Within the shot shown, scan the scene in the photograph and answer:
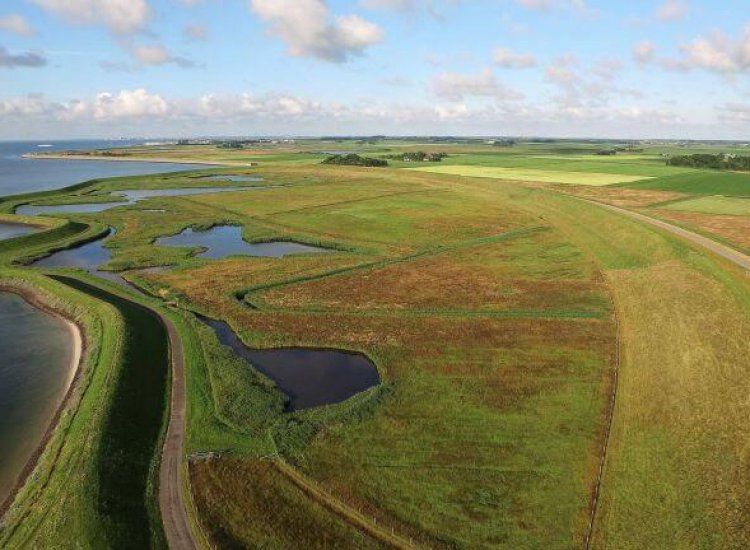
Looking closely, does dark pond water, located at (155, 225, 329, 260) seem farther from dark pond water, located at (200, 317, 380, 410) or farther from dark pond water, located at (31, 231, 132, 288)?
dark pond water, located at (200, 317, 380, 410)

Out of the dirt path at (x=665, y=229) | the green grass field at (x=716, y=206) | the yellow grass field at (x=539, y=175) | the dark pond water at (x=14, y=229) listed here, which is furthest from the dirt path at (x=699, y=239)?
the dark pond water at (x=14, y=229)

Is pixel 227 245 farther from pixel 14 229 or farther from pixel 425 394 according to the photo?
pixel 425 394

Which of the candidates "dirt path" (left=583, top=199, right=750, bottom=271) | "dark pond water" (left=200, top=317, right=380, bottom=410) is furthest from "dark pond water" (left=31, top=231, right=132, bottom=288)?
"dirt path" (left=583, top=199, right=750, bottom=271)

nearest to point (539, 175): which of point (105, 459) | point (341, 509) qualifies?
point (341, 509)

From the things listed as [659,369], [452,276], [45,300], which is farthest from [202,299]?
[659,369]

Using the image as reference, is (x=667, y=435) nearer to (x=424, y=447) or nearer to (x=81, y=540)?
(x=424, y=447)

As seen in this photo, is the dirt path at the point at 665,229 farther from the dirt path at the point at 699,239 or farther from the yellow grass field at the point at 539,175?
the yellow grass field at the point at 539,175

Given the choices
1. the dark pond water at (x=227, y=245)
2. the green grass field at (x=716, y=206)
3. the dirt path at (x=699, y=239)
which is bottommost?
the dark pond water at (x=227, y=245)

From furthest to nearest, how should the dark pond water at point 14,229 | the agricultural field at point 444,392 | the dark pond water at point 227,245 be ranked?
the dark pond water at point 14,229
the dark pond water at point 227,245
the agricultural field at point 444,392
